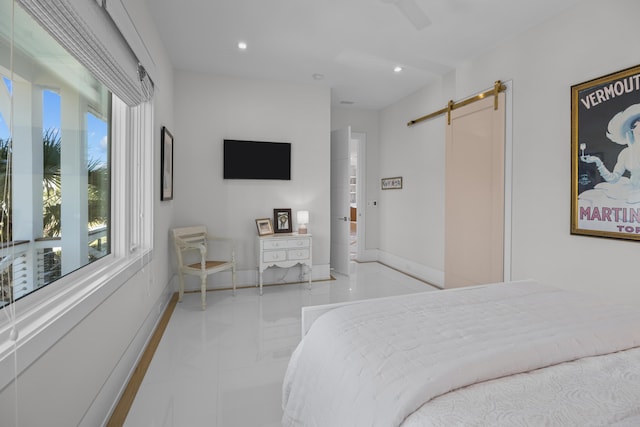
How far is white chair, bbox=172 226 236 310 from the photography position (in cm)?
334

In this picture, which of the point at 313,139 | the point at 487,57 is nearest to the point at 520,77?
the point at 487,57

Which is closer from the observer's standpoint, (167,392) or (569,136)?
(167,392)

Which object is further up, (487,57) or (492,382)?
(487,57)

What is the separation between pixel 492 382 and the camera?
3.21 feet

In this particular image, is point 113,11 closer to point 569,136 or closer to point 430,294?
point 430,294

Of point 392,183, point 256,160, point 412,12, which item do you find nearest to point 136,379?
point 256,160

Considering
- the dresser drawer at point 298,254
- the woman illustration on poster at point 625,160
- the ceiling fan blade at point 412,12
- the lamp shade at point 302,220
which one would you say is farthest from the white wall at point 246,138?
the woman illustration on poster at point 625,160

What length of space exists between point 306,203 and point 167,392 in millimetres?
2939

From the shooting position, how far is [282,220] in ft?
14.0

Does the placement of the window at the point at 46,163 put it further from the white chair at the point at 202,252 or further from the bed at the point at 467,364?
the white chair at the point at 202,252

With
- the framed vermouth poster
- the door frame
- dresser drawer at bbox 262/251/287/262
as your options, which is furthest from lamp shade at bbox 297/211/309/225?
the framed vermouth poster

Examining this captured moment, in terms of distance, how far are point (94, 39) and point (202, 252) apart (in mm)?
2200

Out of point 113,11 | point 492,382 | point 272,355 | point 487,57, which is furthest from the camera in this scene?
point 487,57

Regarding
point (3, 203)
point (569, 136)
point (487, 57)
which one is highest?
point (487, 57)
